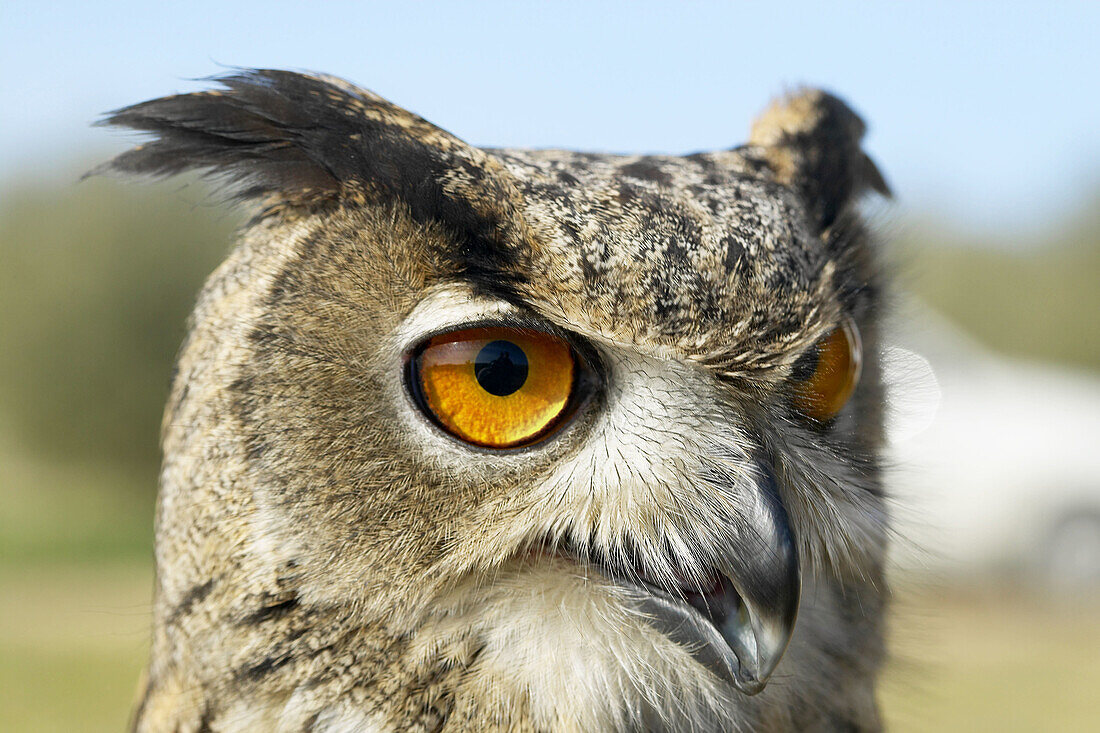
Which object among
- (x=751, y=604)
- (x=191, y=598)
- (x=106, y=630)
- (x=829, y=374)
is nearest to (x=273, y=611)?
(x=191, y=598)

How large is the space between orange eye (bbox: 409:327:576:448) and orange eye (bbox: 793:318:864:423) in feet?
1.41

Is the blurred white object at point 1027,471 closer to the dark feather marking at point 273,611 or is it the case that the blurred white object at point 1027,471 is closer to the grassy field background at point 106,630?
the grassy field background at point 106,630

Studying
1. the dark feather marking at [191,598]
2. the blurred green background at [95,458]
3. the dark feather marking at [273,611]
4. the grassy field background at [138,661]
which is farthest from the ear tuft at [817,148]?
the blurred green background at [95,458]

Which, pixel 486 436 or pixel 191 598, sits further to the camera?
pixel 191 598

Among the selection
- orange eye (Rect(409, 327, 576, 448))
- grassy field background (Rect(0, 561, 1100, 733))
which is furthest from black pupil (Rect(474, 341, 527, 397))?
grassy field background (Rect(0, 561, 1100, 733))

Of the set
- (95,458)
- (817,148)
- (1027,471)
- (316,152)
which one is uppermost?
(817,148)

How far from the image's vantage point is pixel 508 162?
1.50 metres

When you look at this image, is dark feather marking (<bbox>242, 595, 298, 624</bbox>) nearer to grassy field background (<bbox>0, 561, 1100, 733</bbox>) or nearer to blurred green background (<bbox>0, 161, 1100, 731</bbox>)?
grassy field background (<bbox>0, 561, 1100, 733</bbox>)

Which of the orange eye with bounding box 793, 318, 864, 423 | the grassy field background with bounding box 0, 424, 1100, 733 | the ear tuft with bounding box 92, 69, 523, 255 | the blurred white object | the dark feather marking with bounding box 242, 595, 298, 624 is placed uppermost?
the ear tuft with bounding box 92, 69, 523, 255

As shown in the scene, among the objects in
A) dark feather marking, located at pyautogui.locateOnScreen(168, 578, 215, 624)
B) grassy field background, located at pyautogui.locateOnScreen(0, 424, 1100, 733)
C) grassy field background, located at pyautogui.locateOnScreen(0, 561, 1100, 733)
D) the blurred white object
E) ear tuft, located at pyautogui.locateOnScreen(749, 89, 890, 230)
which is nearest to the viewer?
dark feather marking, located at pyautogui.locateOnScreen(168, 578, 215, 624)

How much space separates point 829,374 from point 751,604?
1.51 feet

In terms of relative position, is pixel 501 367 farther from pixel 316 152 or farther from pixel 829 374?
pixel 829 374

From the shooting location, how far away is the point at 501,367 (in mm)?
1395

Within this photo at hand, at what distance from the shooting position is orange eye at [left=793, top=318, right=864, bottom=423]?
155cm
